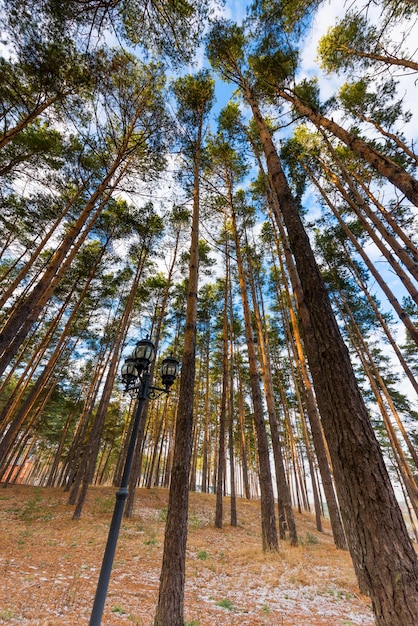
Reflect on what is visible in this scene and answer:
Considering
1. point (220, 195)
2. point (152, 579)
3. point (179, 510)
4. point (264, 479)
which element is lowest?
point (152, 579)

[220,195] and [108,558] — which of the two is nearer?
[108,558]

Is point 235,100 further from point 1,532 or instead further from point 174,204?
point 1,532

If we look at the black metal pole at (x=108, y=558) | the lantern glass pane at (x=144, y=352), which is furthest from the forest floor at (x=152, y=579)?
the lantern glass pane at (x=144, y=352)

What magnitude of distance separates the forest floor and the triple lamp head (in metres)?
3.00

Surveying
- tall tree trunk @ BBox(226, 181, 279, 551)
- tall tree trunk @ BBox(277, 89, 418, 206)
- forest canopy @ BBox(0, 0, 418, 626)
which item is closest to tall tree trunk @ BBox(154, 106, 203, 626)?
forest canopy @ BBox(0, 0, 418, 626)

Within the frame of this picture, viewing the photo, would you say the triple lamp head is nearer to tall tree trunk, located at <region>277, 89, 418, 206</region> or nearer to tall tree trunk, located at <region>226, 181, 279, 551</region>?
tall tree trunk, located at <region>226, 181, 279, 551</region>

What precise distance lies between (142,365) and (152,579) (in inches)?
173

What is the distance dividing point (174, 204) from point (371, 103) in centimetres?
726

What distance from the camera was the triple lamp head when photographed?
11.7 ft

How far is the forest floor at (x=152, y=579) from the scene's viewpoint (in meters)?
3.40

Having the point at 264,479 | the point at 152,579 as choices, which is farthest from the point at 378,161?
the point at 152,579

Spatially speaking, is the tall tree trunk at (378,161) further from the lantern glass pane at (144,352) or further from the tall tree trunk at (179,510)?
the lantern glass pane at (144,352)

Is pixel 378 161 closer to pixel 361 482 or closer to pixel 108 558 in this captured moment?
pixel 361 482

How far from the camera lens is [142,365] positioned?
11.7 ft
